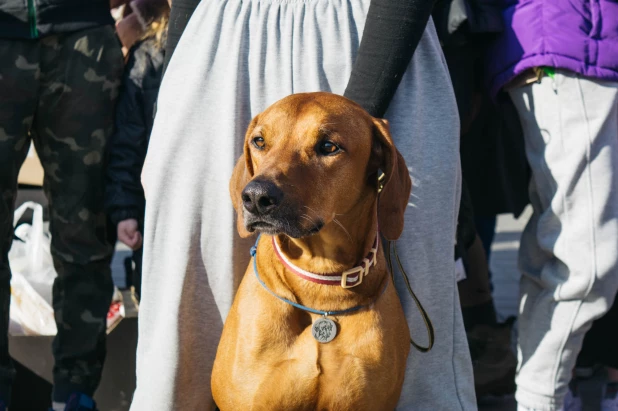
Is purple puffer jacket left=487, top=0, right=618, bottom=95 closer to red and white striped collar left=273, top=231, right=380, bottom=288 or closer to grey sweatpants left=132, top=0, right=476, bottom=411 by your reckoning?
grey sweatpants left=132, top=0, right=476, bottom=411

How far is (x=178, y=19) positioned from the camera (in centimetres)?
285

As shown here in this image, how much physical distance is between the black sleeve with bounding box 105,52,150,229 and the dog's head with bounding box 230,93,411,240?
1147mm

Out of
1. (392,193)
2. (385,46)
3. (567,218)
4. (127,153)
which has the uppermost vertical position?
(385,46)

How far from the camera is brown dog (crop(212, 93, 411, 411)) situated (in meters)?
2.30

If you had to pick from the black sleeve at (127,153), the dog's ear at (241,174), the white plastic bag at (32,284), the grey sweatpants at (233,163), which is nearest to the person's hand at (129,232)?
the black sleeve at (127,153)

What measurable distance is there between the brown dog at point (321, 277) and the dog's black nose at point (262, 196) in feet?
0.25

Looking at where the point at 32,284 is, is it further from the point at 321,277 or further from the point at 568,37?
the point at 568,37

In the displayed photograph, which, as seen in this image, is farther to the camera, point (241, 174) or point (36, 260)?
point (36, 260)

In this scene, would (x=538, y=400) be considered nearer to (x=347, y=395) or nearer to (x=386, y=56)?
(x=347, y=395)

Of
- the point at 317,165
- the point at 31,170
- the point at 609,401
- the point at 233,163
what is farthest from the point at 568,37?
the point at 31,170

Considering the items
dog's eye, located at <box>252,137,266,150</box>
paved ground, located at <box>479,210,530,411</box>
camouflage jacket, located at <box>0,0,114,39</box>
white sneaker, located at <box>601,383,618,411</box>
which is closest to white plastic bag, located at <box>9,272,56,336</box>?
camouflage jacket, located at <box>0,0,114,39</box>

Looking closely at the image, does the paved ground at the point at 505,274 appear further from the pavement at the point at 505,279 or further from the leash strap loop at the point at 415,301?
the leash strap loop at the point at 415,301

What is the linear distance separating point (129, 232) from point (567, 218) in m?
1.84

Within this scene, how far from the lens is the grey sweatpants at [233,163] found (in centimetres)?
266
